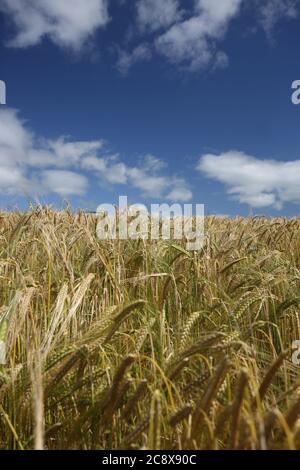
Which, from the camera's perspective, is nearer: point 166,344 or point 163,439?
point 163,439

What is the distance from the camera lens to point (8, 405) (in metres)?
1.57

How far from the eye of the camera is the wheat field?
102cm

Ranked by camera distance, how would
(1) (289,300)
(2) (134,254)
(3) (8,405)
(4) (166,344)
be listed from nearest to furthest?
(3) (8,405)
(4) (166,344)
(1) (289,300)
(2) (134,254)

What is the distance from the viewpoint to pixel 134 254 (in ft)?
9.43

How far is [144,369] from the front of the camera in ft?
5.72

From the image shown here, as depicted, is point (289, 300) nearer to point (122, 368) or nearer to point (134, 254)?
point (134, 254)

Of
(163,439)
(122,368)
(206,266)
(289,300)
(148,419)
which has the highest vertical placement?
(206,266)

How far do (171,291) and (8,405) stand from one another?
1.23 metres

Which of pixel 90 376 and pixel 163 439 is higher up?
pixel 90 376

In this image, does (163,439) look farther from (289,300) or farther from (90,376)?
(289,300)

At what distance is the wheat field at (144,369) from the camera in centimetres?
102
